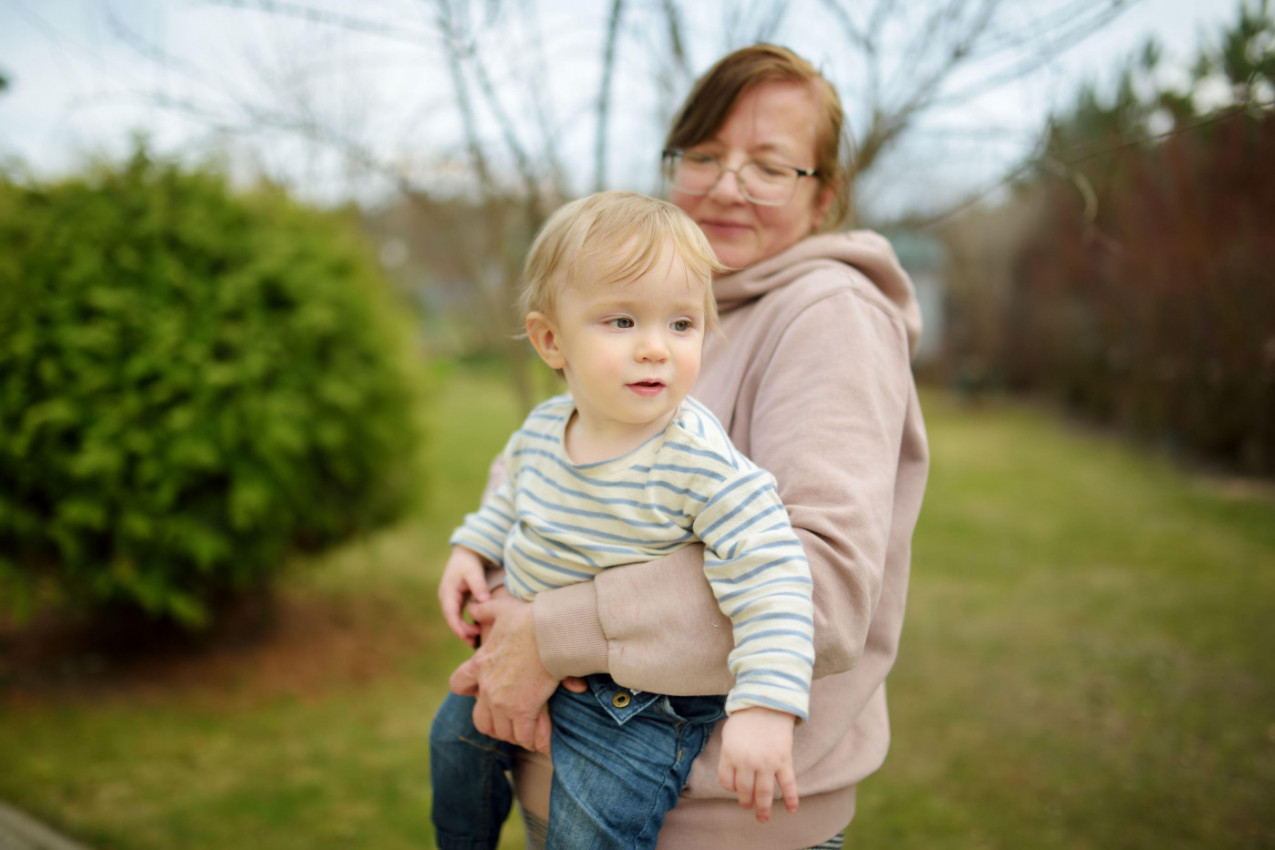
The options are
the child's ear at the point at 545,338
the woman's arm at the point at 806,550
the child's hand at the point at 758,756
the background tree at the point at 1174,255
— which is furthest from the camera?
the background tree at the point at 1174,255

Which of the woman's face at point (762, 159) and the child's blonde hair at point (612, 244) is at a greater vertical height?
the woman's face at point (762, 159)

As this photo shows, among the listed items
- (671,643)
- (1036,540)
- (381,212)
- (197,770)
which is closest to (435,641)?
(197,770)

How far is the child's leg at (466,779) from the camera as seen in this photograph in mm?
1687

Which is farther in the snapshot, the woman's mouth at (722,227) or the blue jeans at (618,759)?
the woman's mouth at (722,227)

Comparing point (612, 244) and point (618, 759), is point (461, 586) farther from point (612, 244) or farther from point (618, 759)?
point (612, 244)

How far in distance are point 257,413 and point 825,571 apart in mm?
3516

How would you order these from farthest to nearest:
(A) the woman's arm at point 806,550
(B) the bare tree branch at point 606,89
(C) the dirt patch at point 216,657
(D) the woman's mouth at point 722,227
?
(C) the dirt patch at point 216,657 → (B) the bare tree branch at point 606,89 → (D) the woman's mouth at point 722,227 → (A) the woman's arm at point 806,550

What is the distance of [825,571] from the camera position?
132 cm

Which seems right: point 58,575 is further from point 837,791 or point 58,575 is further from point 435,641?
point 837,791

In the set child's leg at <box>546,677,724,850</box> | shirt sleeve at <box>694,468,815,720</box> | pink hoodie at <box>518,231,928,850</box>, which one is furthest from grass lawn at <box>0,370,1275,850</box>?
shirt sleeve at <box>694,468,815,720</box>

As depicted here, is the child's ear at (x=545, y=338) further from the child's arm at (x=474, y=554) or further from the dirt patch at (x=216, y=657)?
the dirt patch at (x=216, y=657)

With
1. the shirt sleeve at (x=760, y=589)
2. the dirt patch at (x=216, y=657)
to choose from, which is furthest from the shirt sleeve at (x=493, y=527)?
the dirt patch at (x=216, y=657)

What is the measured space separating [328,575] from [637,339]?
5373 millimetres

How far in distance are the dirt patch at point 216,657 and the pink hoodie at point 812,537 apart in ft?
11.5
